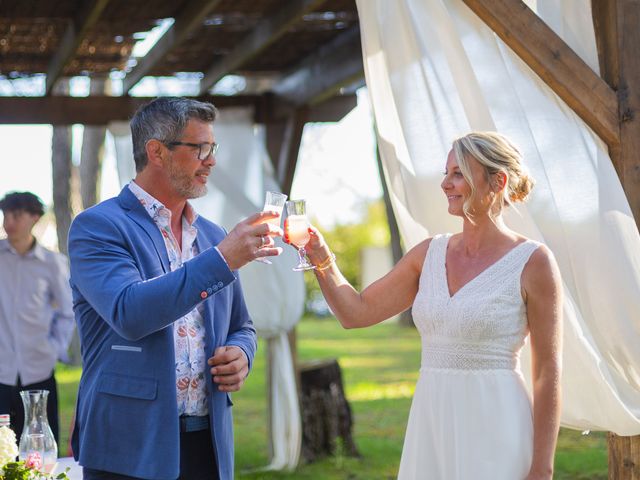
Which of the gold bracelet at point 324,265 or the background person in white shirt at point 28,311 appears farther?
the background person in white shirt at point 28,311

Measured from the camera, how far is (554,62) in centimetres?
342

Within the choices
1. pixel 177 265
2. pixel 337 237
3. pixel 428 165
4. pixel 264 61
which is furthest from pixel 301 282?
pixel 337 237

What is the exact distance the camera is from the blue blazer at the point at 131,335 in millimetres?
2377

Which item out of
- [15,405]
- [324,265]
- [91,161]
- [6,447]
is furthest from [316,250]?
[91,161]

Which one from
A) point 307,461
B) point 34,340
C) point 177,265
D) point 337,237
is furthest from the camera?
point 337,237

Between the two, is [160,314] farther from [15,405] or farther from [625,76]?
[15,405]

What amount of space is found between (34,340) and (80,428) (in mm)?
3041

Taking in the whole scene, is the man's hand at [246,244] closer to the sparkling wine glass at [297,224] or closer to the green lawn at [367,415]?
the sparkling wine glass at [297,224]

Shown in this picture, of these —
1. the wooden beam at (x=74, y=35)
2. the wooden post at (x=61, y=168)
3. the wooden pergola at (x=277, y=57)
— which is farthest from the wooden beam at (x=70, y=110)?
the wooden post at (x=61, y=168)

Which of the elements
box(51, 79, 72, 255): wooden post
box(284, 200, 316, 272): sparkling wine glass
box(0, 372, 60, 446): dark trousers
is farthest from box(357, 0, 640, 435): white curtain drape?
box(51, 79, 72, 255): wooden post

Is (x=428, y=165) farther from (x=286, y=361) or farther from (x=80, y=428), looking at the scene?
(x=286, y=361)

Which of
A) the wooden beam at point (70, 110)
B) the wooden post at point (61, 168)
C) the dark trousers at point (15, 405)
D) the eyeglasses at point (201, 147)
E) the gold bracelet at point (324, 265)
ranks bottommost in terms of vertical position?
the dark trousers at point (15, 405)

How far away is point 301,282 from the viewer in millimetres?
6672

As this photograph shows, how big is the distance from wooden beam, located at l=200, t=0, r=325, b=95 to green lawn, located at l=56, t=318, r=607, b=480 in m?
2.75
